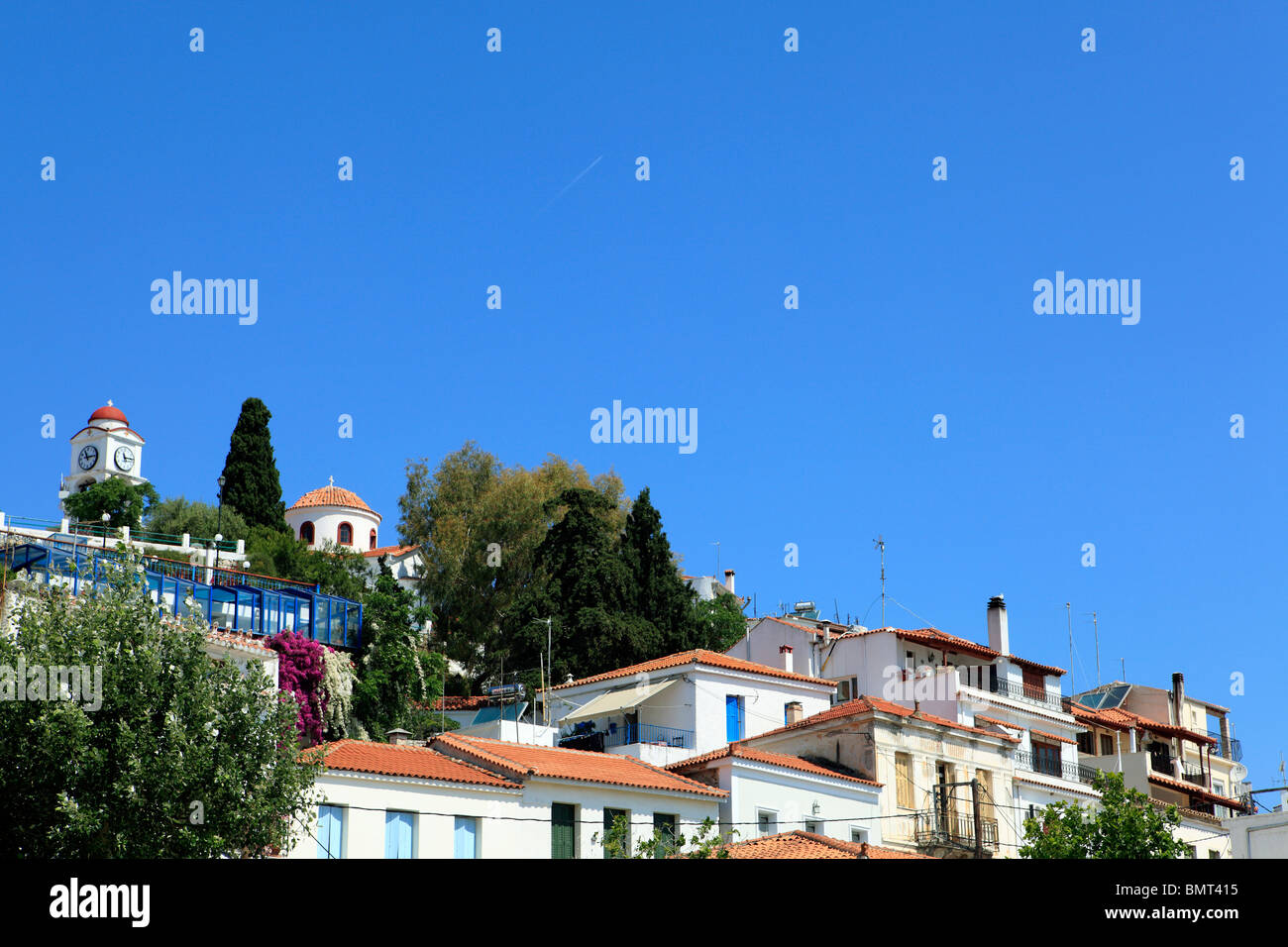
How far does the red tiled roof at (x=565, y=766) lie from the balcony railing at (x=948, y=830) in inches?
281

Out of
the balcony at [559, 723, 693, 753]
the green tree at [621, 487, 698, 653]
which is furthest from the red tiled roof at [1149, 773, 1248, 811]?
the balcony at [559, 723, 693, 753]

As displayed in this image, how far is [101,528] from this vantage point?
221ft

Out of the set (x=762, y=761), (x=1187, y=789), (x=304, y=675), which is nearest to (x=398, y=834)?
(x=762, y=761)

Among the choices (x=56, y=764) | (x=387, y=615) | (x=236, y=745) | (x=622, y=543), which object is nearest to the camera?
(x=56, y=764)

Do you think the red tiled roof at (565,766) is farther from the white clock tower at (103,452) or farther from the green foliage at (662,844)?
the white clock tower at (103,452)

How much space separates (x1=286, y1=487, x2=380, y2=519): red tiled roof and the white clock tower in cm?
1077

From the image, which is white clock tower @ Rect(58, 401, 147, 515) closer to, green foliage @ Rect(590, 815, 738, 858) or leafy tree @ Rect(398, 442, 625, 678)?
leafy tree @ Rect(398, 442, 625, 678)

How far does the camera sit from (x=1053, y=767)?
52.2 metres

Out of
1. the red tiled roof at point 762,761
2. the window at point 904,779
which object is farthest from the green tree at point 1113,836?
the window at point 904,779
